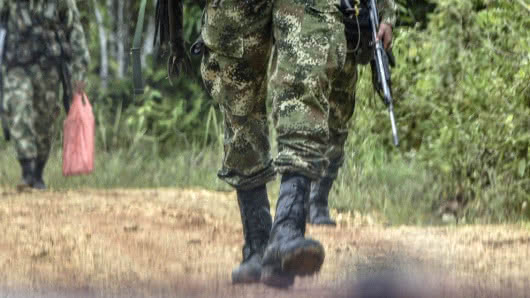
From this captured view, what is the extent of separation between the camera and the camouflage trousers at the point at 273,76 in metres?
4.49

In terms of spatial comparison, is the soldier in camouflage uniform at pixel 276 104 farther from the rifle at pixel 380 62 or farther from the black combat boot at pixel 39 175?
the black combat boot at pixel 39 175

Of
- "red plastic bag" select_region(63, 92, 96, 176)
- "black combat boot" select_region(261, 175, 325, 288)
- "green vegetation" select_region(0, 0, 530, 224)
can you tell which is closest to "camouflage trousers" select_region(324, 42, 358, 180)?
"green vegetation" select_region(0, 0, 530, 224)

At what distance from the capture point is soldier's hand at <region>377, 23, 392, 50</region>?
5105 millimetres

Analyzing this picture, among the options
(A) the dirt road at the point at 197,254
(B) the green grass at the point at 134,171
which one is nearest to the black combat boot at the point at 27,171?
(B) the green grass at the point at 134,171

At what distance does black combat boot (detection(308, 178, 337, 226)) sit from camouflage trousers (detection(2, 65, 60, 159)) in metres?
3.17

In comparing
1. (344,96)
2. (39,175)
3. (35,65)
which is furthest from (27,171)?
(344,96)

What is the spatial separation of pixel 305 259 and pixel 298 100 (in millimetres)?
641

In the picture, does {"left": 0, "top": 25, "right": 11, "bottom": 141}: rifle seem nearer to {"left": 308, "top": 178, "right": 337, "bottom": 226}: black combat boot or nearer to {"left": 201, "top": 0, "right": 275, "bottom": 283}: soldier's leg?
{"left": 308, "top": 178, "right": 337, "bottom": 226}: black combat boot

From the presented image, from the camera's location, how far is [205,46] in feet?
16.0

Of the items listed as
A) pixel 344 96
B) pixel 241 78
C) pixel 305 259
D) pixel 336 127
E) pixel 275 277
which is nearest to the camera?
pixel 305 259

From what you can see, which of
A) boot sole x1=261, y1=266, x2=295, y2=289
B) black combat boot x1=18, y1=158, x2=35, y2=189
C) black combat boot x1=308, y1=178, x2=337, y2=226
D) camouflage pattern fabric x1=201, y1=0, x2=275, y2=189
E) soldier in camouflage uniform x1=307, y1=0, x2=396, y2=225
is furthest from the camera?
black combat boot x1=18, y1=158, x2=35, y2=189

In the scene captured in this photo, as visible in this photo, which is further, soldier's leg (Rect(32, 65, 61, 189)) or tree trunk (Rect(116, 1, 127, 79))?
tree trunk (Rect(116, 1, 127, 79))

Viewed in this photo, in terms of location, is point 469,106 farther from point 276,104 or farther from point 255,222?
point 276,104

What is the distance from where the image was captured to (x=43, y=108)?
367 inches
